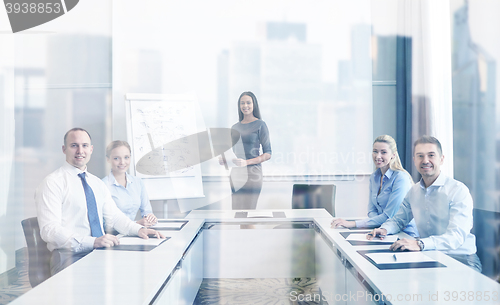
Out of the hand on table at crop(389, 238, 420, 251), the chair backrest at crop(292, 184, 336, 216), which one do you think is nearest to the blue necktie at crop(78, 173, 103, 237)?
the hand on table at crop(389, 238, 420, 251)

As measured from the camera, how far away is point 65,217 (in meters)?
1.14

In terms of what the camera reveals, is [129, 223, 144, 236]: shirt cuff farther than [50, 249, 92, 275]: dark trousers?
Yes

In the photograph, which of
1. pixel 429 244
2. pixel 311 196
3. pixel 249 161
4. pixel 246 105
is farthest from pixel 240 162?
pixel 429 244

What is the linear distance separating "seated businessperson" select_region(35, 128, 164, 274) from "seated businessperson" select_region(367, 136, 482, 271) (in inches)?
32.2

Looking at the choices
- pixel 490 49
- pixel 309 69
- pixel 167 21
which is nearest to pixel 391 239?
pixel 490 49

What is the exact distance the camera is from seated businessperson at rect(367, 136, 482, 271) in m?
0.89

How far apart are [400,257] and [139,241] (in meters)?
0.76

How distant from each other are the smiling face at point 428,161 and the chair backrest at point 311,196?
0.90m

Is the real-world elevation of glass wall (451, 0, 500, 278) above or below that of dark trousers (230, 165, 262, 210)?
above

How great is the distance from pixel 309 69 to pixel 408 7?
64 centimetres

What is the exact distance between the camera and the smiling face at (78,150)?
1.19 metres

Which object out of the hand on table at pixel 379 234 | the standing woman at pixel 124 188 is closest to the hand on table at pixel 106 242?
the standing woman at pixel 124 188

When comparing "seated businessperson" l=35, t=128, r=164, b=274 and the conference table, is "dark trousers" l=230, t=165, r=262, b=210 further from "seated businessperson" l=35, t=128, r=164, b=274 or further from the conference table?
"seated businessperson" l=35, t=128, r=164, b=274

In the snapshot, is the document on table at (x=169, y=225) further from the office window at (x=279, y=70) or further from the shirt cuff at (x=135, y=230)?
the office window at (x=279, y=70)
